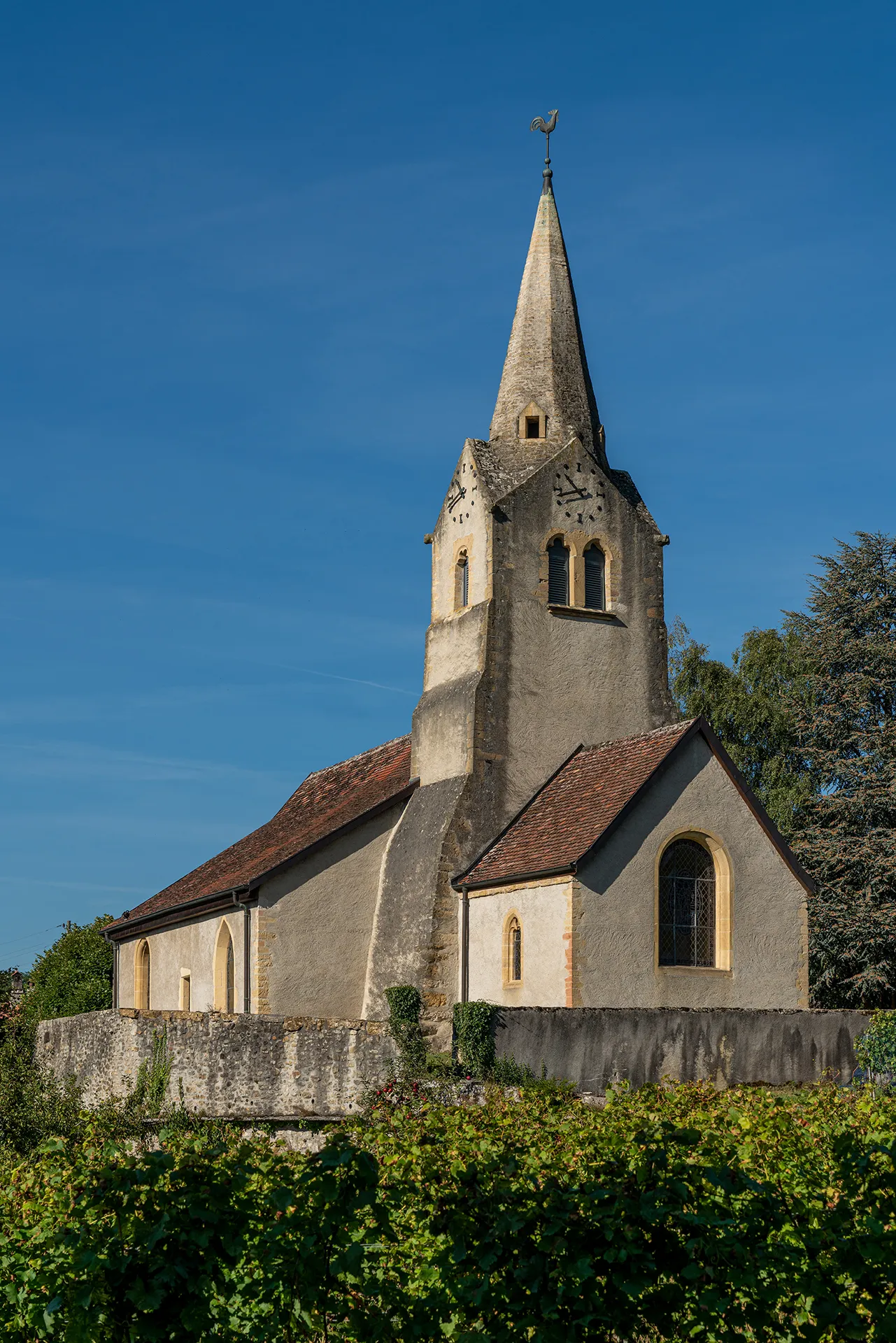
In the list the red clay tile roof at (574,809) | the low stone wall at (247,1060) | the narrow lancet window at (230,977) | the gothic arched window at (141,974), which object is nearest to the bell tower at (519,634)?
the red clay tile roof at (574,809)

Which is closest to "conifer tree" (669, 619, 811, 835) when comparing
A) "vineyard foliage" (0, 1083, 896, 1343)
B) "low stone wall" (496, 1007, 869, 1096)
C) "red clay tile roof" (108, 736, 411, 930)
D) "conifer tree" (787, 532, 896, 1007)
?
"conifer tree" (787, 532, 896, 1007)

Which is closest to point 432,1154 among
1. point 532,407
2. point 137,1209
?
point 137,1209

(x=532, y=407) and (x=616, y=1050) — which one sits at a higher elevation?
(x=532, y=407)

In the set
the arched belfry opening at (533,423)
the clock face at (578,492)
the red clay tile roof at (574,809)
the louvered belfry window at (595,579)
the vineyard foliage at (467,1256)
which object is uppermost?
the arched belfry opening at (533,423)

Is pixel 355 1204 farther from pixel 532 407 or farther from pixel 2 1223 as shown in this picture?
pixel 532 407

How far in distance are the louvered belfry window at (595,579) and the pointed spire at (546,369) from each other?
7.02ft

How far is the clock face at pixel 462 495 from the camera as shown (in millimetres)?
27781

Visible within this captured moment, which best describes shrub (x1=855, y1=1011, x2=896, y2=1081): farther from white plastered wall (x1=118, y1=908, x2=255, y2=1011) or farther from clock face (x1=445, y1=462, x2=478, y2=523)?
clock face (x1=445, y1=462, x2=478, y2=523)

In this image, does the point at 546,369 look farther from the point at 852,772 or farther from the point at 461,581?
the point at 852,772

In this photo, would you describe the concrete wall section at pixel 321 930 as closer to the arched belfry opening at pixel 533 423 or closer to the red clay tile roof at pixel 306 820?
the red clay tile roof at pixel 306 820

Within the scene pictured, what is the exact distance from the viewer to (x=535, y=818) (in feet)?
82.2

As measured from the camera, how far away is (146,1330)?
20.6 feet

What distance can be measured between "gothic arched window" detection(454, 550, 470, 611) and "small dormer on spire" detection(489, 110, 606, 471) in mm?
2065

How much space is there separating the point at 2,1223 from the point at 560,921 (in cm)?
1501
